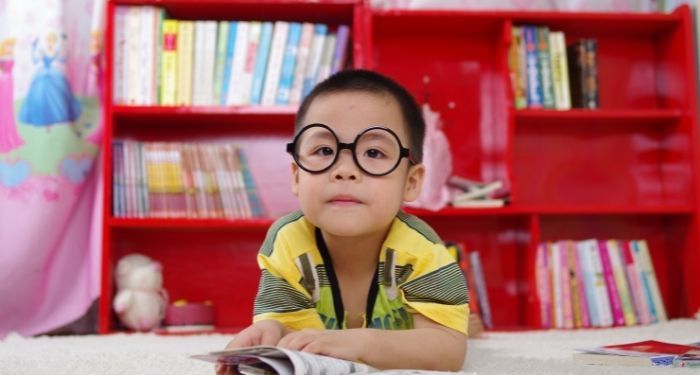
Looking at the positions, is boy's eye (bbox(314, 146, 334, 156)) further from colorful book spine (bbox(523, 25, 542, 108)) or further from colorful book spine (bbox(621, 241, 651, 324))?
colorful book spine (bbox(621, 241, 651, 324))

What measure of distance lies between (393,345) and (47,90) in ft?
6.02

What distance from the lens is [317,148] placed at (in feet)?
4.17

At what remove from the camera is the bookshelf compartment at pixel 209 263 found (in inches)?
108

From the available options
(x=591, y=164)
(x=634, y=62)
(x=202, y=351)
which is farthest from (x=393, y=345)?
(x=634, y=62)

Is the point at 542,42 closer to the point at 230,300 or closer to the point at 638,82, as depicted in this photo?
the point at 638,82

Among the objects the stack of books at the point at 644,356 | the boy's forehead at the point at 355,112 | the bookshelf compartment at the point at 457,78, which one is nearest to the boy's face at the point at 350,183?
the boy's forehead at the point at 355,112

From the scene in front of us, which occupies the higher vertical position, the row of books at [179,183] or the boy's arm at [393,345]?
the row of books at [179,183]

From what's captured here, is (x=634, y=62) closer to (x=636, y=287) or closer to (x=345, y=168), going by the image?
(x=636, y=287)

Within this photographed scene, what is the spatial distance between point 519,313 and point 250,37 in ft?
4.23

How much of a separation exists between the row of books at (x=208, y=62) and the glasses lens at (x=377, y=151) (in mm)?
1329

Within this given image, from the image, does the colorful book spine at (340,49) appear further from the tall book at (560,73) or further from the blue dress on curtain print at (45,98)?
the blue dress on curtain print at (45,98)

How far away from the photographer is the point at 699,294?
2.62 meters

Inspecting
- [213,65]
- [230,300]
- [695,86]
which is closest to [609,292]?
[695,86]

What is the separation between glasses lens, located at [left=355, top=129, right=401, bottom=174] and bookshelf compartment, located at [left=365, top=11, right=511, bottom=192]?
5.12ft
